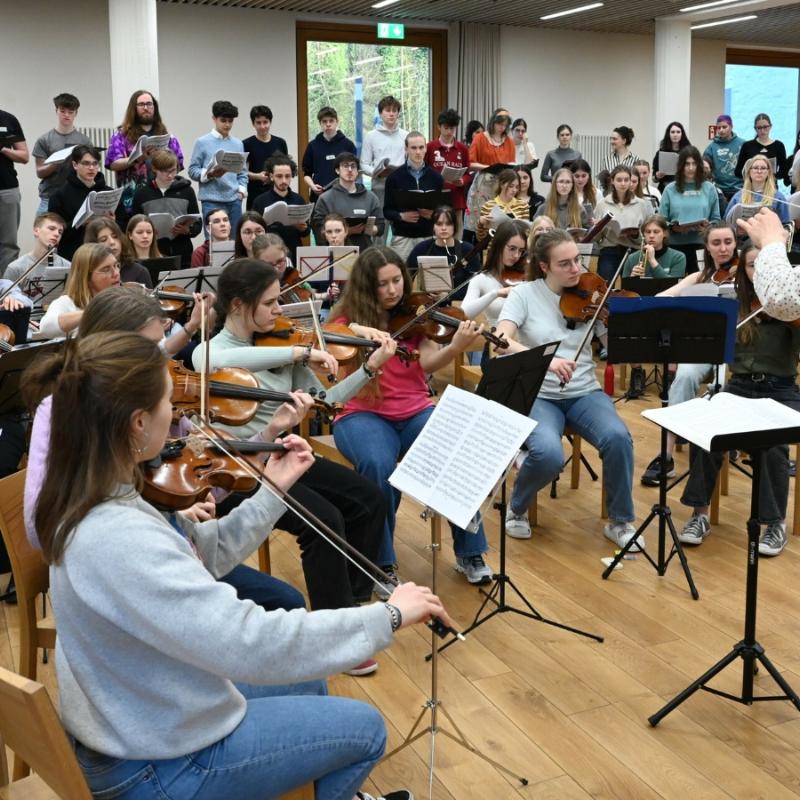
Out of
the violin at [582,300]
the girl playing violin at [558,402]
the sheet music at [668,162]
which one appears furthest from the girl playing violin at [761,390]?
the sheet music at [668,162]

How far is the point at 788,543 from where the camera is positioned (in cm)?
377

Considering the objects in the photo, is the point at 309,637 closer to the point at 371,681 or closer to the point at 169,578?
the point at 169,578

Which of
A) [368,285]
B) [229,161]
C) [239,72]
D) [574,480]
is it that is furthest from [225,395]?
[239,72]

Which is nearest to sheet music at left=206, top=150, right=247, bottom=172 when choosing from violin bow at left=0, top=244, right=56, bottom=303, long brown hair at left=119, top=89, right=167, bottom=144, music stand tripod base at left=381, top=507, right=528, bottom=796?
long brown hair at left=119, top=89, right=167, bottom=144

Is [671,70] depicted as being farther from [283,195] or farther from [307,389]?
[307,389]

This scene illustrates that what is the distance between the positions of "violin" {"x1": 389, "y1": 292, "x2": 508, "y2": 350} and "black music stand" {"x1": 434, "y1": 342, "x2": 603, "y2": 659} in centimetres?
53

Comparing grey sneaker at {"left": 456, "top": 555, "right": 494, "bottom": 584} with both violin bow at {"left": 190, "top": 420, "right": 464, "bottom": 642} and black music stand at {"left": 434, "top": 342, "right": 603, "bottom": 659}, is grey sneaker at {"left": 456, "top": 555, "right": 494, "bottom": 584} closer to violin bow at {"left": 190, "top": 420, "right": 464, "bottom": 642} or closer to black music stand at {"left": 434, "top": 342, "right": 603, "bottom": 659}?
black music stand at {"left": 434, "top": 342, "right": 603, "bottom": 659}

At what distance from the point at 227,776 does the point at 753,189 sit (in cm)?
666

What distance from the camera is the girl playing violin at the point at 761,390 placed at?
→ 3.70 m

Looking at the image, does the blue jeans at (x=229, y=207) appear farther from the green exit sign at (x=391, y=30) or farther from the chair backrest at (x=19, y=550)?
the chair backrest at (x=19, y=550)

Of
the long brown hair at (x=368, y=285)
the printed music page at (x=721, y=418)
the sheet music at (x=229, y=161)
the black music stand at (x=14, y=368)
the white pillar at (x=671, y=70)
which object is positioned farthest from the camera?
the white pillar at (x=671, y=70)

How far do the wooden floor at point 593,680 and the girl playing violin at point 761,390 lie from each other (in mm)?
106

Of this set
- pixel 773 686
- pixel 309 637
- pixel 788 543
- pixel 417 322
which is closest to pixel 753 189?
pixel 788 543

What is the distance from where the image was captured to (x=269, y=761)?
155 cm
